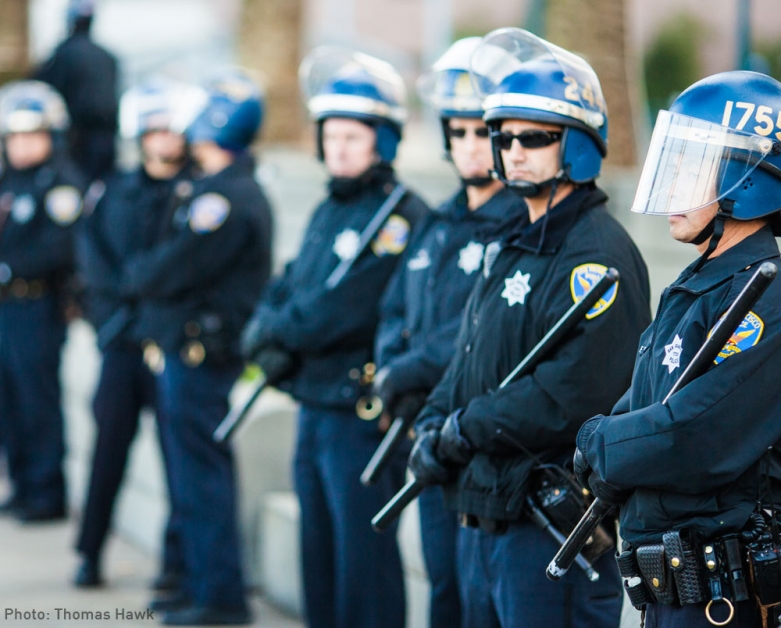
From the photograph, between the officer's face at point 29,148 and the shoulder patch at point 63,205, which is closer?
the shoulder patch at point 63,205

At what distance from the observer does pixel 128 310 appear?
6.96m

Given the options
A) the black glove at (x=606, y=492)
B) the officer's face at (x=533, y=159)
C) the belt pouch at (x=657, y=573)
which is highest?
the officer's face at (x=533, y=159)

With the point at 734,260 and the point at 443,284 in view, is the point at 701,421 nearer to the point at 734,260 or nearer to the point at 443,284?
the point at 734,260

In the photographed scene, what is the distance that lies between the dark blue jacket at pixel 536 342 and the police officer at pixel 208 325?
93.2 inches

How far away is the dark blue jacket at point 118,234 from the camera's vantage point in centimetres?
695

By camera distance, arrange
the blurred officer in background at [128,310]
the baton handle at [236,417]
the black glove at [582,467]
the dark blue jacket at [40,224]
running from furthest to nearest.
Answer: the dark blue jacket at [40,224]
the blurred officer in background at [128,310]
the baton handle at [236,417]
the black glove at [582,467]

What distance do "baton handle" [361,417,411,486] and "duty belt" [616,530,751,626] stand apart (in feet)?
5.69

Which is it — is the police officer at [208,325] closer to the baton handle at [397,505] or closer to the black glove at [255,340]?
the black glove at [255,340]

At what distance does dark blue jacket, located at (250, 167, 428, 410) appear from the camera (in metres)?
5.28

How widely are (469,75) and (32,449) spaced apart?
16.0ft

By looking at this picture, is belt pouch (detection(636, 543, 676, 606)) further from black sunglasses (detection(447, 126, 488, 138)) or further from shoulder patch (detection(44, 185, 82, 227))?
shoulder patch (detection(44, 185, 82, 227))

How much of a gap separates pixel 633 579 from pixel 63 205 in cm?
598

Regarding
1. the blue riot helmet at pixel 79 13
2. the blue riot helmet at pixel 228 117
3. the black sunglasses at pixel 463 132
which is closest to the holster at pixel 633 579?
the black sunglasses at pixel 463 132

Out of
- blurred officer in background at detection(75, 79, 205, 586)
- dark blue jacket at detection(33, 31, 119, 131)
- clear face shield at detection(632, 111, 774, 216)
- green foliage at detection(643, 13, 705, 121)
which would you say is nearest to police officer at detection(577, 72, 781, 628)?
clear face shield at detection(632, 111, 774, 216)
